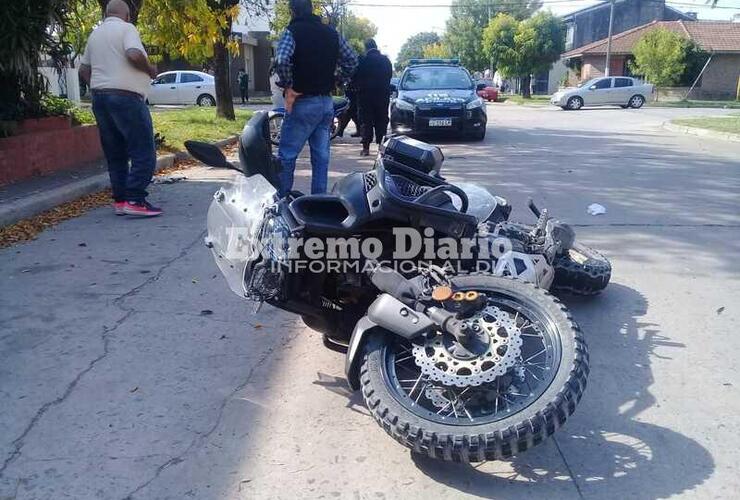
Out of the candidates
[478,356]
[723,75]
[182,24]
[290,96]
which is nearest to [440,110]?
[182,24]

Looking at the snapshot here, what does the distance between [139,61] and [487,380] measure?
198 inches

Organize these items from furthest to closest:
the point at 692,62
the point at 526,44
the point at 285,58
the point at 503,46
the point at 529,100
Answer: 1. the point at 503,46
2. the point at 526,44
3. the point at 529,100
4. the point at 692,62
5. the point at 285,58

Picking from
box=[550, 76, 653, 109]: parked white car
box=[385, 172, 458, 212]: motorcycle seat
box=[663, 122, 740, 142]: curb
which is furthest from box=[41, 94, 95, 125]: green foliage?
box=[550, 76, 653, 109]: parked white car

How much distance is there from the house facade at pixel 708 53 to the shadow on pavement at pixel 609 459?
4292 centimetres

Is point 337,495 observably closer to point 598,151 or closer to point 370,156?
point 370,156

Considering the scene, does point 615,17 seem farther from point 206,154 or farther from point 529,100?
point 206,154

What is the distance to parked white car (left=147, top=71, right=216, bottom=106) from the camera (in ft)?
91.8

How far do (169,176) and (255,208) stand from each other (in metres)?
6.41

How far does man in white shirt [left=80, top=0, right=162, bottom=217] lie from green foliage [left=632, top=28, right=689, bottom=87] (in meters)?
38.3

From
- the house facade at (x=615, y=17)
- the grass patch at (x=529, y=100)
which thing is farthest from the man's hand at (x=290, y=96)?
the house facade at (x=615, y=17)

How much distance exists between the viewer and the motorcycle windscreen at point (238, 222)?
302 centimetres

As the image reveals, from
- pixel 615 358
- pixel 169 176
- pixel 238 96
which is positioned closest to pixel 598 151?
pixel 169 176

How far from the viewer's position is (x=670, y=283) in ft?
15.5

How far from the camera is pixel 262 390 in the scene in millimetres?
3217
